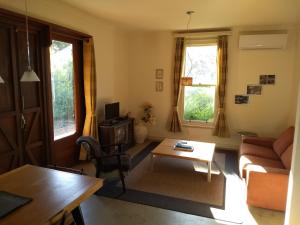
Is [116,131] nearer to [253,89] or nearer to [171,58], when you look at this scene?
[171,58]

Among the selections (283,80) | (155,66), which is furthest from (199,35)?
(283,80)

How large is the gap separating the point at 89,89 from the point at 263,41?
11.6 feet

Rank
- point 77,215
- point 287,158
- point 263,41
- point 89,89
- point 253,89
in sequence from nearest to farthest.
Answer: point 77,215 → point 287,158 → point 89,89 → point 263,41 → point 253,89

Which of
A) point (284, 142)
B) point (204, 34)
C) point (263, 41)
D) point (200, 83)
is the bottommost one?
point (284, 142)

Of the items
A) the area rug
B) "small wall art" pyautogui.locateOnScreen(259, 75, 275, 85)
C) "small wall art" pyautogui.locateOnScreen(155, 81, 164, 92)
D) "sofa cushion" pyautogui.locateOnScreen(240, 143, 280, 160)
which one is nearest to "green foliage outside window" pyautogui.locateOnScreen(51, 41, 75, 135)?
the area rug

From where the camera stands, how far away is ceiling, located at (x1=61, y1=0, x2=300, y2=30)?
11.0ft

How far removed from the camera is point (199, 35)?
5102 millimetres

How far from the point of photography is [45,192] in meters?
1.61

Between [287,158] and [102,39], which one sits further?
[102,39]

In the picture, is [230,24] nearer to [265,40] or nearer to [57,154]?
[265,40]

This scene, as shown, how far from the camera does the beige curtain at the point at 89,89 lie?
4074 millimetres

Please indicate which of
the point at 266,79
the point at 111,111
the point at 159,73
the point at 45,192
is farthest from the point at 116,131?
the point at 266,79

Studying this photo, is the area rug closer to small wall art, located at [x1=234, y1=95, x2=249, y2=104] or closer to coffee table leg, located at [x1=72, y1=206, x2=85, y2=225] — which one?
coffee table leg, located at [x1=72, y1=206, x2=85, y2=225]

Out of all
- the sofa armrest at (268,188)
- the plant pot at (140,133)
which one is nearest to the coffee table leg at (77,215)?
the sofa armrest at (268,188)
